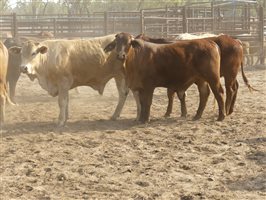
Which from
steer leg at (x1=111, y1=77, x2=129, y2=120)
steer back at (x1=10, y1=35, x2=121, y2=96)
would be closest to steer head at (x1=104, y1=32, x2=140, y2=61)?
steer back at (x1=10, y1=35, x2=121, y2=96)

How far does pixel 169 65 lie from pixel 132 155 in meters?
2.30

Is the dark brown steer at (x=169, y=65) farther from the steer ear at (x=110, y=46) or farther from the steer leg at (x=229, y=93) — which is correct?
the steer leg at (x=229, y=93)

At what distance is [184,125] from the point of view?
7500mm

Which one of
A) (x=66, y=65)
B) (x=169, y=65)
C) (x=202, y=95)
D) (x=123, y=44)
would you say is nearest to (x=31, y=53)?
(x=66, y=65)

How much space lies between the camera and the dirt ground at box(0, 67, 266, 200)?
4547mm

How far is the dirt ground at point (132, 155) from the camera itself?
4547mm

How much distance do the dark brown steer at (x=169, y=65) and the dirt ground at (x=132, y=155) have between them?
559 mm

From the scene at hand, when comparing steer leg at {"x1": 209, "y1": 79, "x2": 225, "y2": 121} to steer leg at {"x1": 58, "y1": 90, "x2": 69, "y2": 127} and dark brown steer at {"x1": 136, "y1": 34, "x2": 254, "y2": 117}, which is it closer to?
dark brown steer at {"x1": 136, "y1": 34, "x2": 254, "y2": 117}

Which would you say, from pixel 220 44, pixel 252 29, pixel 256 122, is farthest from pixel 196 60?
pixel 252 29

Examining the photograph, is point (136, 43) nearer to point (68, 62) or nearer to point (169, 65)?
point (169, 65)

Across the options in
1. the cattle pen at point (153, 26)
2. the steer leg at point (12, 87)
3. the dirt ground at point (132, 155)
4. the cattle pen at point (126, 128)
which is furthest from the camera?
the cattle pen at point (153, 26)

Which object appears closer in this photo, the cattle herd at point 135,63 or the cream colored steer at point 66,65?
the cream colored steer at point 66,65

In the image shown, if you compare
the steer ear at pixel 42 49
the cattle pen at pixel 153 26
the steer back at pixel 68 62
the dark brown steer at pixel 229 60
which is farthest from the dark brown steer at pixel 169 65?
the cattle pen at pixel 153 26

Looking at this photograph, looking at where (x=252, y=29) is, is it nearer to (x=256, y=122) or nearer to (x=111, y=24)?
(x=111, y=24)
